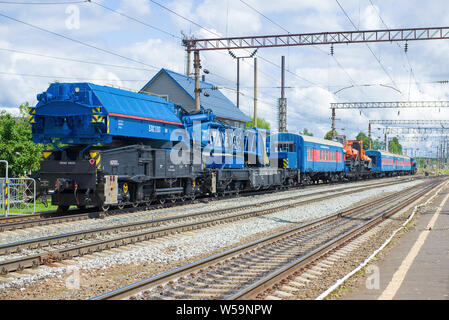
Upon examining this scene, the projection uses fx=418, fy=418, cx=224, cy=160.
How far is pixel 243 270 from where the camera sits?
7285mm

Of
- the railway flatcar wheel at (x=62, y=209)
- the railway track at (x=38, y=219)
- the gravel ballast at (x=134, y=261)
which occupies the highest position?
the railway flatcar wheel at (x=62, y=209)

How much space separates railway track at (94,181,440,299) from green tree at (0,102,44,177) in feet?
50.7

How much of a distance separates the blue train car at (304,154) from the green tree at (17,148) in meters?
13.2

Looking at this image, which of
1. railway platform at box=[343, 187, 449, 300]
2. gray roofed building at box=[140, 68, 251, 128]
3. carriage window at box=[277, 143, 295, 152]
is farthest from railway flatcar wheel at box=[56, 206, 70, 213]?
gray roofed building at box=[140, 68, 251, 128]

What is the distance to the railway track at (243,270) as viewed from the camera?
5.85 meters

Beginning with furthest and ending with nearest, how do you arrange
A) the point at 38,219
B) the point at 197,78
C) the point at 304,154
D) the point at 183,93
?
the point at 183,93 < the point at 304,154 < the point at 197,78 < the point at 38,219

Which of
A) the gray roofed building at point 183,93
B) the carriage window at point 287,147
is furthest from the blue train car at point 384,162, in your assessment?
the carriage window at point 287,147

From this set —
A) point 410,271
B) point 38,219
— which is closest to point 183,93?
point 38,219

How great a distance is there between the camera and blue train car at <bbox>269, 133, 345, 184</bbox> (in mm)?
26562

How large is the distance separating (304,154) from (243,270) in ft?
71.1

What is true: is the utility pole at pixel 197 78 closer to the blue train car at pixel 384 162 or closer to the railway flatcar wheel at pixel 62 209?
the railway flatcar wheel at pixel 62 209

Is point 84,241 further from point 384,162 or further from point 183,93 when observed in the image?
point 384,162
